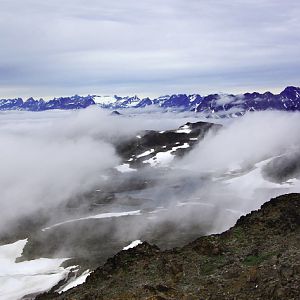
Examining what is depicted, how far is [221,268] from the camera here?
47.1 metres

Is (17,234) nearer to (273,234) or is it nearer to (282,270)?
(273,234)

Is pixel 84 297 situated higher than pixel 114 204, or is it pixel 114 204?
pixel 84 297

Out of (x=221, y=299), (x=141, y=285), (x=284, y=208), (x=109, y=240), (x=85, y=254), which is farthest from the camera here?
(x=109, y=240)

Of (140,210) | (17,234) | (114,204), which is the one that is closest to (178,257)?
(17,234)

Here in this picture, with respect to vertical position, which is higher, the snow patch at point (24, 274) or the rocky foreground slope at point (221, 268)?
the rocky foreground slope at point (221, 268)

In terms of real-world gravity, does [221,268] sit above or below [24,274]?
above

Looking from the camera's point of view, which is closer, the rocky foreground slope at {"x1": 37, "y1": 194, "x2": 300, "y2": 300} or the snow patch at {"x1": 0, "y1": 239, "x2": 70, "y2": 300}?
the rocky foreground slope at {"x1": 37, "y1": 194, "x2": 300, "y2": 300}

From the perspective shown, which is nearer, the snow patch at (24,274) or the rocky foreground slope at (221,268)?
the rocky foreground slope at (221,268)

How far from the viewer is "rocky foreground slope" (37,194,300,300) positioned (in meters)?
40.2

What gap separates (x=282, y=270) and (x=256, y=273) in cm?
237

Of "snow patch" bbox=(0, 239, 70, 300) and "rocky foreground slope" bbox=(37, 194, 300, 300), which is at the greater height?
"rocky foreground slope" bbox=(37, 194, 300, 300)

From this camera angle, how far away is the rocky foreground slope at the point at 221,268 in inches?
1583

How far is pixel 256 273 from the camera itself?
4209cm

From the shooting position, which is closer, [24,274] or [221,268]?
[221,268]
